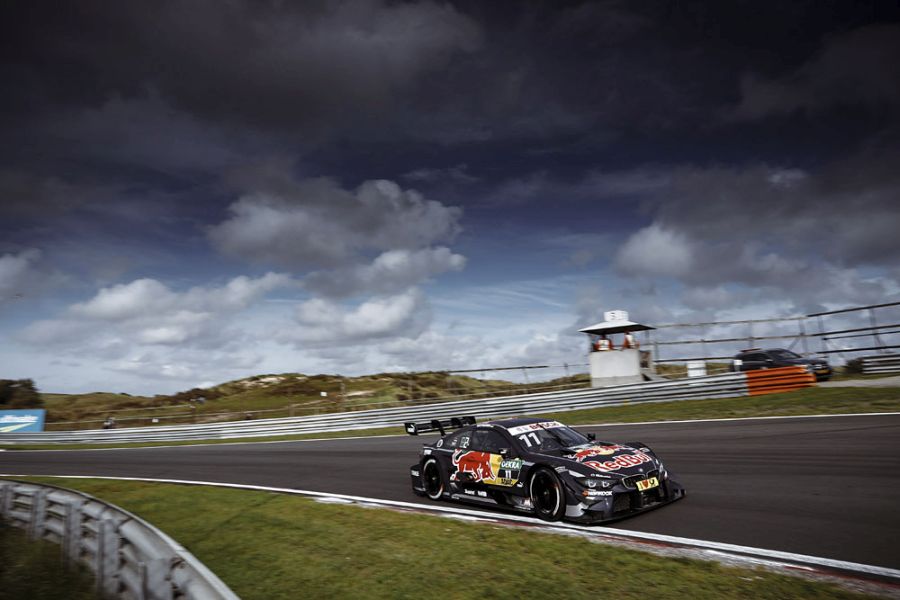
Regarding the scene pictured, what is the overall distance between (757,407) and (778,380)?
3.31m

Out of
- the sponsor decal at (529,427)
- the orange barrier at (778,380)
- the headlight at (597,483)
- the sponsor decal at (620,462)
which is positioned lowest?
the headlight at (597,483)

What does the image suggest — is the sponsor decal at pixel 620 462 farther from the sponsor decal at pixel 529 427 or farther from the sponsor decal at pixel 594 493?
the sponsor decal at pixel 529 427

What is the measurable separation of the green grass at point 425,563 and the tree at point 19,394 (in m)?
48.0

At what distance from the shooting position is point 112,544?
222 inches

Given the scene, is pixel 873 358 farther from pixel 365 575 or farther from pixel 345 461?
pixel 365 575

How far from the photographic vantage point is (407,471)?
1230 cm

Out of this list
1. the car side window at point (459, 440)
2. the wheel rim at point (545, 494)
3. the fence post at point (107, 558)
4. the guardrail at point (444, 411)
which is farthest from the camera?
the guardrail at point (444, 411)

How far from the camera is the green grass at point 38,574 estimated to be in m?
6.52

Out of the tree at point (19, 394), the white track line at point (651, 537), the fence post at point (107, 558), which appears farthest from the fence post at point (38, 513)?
the tree at point (19, 394)

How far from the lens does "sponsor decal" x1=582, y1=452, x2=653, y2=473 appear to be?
712cm

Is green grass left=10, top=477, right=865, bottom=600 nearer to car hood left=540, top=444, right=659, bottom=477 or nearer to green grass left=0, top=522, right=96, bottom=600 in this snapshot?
car hood left=540, top=444, right=659, bottom=477

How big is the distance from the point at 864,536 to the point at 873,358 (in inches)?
735

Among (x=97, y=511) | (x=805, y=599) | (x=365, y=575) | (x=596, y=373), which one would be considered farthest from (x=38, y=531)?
(x=596, y=373)

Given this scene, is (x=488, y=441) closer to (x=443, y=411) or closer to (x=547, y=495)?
(x=547, y=495)
